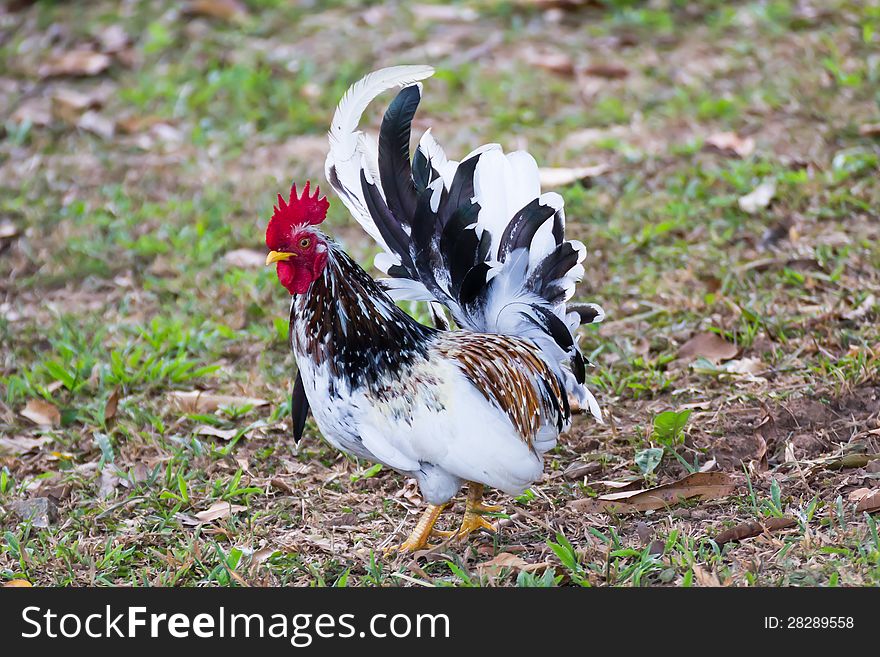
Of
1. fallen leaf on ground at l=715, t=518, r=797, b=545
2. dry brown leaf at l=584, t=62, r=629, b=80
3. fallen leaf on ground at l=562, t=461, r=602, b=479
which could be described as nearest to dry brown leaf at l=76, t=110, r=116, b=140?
dry brown leaf at l=584, t=62, r=629, b=80

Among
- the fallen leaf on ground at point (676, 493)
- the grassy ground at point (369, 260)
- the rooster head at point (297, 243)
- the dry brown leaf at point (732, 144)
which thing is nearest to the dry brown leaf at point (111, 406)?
the grassy ground at point (369, 260)

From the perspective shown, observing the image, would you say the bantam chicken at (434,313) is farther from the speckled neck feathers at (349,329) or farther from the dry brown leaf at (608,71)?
the dry brown leaf at (608,71)

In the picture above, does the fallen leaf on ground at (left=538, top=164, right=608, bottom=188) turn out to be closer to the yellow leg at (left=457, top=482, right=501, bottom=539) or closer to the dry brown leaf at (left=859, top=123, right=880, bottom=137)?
the dry brown leaf at (left=859, top=123, right=880, bottom=137)

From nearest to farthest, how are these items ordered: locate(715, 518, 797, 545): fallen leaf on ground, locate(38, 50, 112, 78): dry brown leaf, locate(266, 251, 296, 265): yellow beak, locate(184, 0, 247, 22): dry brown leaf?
locate(266, 251, 296, 265): yellow beak
locate(715, 518, 797, 545): fallen leaf on ground
locate(38, 50, 112, 78): dry brown leaf
locate(184, 0, 247, 22): dry brown leaf

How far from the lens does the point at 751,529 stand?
11.7 feet

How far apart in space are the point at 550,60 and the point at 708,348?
11.1 ft

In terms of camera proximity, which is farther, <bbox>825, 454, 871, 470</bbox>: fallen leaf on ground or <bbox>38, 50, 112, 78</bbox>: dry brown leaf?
<bbox>38, 50, 112, 78</bbox>: dry brown leaf

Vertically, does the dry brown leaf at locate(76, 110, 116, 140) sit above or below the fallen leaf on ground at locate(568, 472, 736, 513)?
above

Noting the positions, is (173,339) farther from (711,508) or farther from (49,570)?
(711,508)

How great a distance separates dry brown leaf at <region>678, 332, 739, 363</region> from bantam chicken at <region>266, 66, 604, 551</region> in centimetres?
96

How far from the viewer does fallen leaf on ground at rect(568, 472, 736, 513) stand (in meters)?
3.81

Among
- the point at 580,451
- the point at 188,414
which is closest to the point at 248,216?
the point at 188,414

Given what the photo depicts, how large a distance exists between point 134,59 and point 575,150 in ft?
11.4

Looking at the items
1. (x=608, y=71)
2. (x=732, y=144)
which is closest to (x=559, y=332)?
(x=732, y=144)
